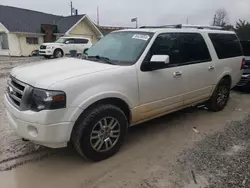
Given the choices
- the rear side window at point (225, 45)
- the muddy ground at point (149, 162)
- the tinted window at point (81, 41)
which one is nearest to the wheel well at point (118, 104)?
the muddy ground at point (149, 162)

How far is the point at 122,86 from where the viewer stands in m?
3.66

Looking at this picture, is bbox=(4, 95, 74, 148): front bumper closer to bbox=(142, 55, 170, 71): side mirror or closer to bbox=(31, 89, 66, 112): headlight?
bbox=(31, 89, 66, 112): headlight

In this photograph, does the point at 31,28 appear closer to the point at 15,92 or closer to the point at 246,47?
the point at 246,47

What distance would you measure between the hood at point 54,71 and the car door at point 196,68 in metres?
1.60

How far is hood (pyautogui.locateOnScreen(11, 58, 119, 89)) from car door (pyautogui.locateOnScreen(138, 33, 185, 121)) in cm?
60

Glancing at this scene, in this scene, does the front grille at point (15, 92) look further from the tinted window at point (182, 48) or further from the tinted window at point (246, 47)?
the tinted window at point (246, 47)

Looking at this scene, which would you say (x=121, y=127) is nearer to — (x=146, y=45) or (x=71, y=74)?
(x=71, y=74)

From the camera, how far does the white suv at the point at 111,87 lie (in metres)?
3.12

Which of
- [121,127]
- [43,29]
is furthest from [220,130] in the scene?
[43,29]

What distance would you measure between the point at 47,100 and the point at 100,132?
2.94 ft

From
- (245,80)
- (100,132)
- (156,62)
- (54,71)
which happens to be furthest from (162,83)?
(245,80)

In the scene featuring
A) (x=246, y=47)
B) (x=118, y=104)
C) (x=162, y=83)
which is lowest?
(x=118, y=104)

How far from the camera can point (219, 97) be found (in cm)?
586

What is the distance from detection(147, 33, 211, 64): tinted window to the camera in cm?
431
